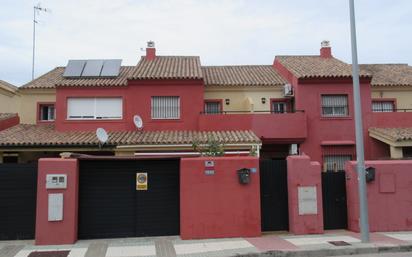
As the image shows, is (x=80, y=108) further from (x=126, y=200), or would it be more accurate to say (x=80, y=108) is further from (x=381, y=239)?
(x=381, y=239)

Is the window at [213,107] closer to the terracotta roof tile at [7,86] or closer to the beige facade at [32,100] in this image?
the beige facade at [32,100]

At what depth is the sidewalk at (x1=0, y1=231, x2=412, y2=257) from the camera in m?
10.1

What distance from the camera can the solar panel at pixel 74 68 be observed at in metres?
23.0

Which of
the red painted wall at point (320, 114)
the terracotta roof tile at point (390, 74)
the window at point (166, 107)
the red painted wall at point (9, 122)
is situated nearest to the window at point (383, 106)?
the terracotta roof tile at point (390, 74)

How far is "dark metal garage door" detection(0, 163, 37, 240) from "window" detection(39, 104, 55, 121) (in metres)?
12.5

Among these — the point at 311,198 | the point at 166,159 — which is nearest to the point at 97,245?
the point at 166,159

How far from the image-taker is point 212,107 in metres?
23.0

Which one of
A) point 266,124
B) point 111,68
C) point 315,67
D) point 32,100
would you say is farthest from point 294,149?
point 32,100

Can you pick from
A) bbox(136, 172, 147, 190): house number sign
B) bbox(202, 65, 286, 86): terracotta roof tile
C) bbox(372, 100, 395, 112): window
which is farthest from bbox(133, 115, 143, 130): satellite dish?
bbox(372, 100, 395, 112): window

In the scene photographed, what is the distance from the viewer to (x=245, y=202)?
1211cm

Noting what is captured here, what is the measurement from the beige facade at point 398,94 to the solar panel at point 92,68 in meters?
15.3

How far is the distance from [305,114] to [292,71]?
2.65 m

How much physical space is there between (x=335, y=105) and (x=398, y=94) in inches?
205

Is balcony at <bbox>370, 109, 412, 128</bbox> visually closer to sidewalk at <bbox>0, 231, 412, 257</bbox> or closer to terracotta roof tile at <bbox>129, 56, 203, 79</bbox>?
terracotta roof tile at <bbox>129, 56, 203, 79</bbox>
